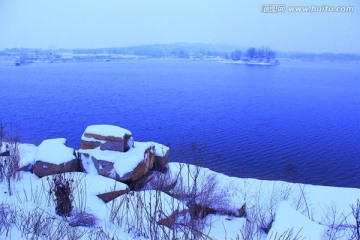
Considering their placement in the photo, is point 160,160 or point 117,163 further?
point 160,160

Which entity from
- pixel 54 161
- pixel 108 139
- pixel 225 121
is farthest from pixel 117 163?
pixel 225 121

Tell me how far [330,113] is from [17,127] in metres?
21.9

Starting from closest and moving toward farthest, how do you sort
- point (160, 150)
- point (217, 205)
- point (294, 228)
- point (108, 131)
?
point (294, 228), point (217, 205), point (108, 131), point (160, 150)

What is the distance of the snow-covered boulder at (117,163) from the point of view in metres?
8.80

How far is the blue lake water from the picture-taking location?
52.0 ft

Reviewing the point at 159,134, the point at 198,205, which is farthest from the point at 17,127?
the point at 198,205

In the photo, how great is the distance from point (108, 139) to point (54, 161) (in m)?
1.49

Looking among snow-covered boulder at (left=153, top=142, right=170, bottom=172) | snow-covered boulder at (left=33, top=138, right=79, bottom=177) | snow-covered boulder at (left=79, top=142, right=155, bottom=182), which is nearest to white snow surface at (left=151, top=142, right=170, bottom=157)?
snow-covered boulder at (left=153, top=142, right=170, bottom=172)

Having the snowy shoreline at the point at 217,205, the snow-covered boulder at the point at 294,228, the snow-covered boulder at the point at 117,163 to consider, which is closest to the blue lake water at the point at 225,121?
the snow-covered boulder at the point at 117,163

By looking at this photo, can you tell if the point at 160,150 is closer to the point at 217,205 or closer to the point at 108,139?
the point at 108,139

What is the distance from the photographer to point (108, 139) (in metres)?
9.37

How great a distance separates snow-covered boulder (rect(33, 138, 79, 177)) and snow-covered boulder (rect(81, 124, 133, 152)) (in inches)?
22.4

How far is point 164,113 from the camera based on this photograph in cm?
2455

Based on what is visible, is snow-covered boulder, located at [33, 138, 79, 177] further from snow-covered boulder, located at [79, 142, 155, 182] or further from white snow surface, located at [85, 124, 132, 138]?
white snow surface, located at [85, 124, 132, 138]
